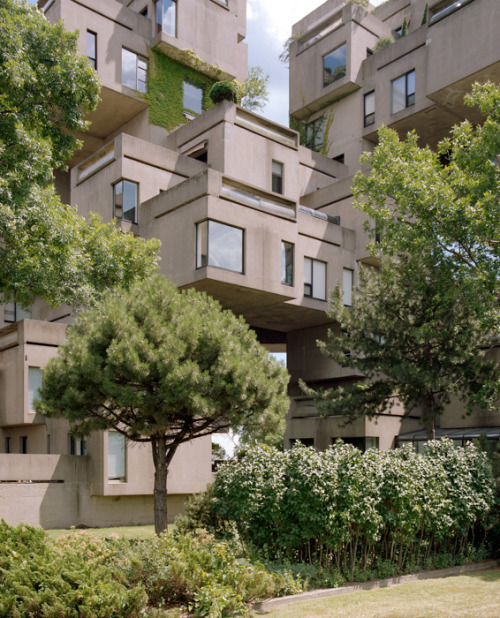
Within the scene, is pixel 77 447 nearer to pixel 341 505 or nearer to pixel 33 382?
pixel 33 382

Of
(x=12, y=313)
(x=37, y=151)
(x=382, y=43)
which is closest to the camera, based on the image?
(x=37, y=151)

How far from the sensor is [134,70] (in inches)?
1352

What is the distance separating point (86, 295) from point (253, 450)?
6312 millimetres

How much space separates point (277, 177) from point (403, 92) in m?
10.2

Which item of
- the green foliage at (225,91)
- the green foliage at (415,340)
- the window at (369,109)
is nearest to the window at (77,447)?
the green foliage at (415,340)

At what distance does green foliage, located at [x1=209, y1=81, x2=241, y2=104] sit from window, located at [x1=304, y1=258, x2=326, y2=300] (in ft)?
27.1

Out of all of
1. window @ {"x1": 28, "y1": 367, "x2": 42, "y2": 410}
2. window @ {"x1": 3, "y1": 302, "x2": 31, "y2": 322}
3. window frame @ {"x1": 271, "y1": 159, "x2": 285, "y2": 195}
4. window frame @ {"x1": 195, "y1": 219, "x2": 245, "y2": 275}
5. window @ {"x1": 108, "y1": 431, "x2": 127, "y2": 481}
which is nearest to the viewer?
window @ {"x1": 108, "y1": 431, "x2": 127, "y2": 481}

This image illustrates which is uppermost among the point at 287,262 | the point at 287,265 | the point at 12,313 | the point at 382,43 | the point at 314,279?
the point at 382,43

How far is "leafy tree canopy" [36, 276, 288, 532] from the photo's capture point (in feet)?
44.2

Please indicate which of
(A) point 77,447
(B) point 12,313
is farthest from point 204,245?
(B) point 12,313

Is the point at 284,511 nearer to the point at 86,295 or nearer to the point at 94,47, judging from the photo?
the point at 86,295

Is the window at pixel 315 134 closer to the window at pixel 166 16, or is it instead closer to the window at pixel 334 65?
the window at pixel 334 65

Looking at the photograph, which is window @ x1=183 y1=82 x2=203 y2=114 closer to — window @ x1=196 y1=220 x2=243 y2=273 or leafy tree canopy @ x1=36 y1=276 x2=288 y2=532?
window @ x1=196 y1=220 x2=243 y2=273

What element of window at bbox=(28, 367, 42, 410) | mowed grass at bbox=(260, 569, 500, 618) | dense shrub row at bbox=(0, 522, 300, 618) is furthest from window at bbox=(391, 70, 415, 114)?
dense shrub row at bbox=(0, 522, 300, 618)
